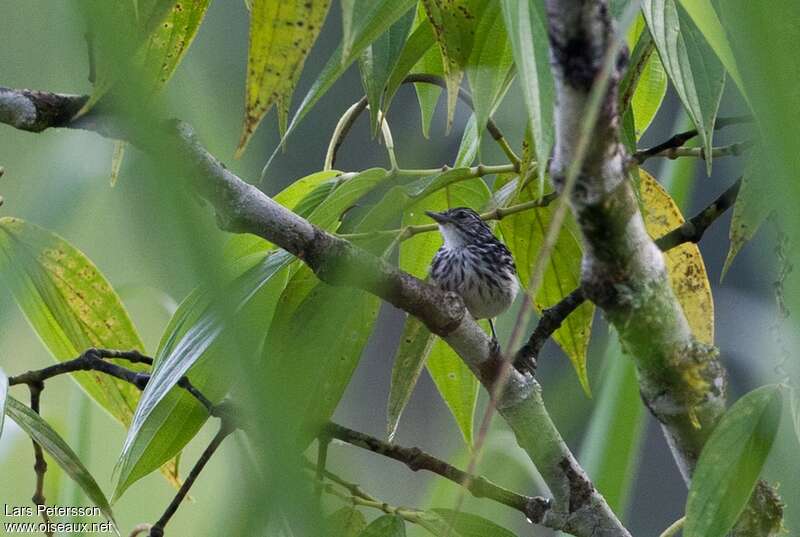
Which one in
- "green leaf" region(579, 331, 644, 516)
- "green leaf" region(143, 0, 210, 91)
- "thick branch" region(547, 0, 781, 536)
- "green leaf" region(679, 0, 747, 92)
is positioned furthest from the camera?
"green leaf" region(579, 331, 644, 516)

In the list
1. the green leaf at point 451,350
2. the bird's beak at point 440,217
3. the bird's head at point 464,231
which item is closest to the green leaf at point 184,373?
the green leaf at point 451,350

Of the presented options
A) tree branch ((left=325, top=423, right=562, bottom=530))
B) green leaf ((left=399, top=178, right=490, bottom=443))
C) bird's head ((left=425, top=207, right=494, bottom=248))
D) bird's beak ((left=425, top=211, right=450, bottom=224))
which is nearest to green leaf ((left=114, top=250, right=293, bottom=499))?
tree branch ((left=325, top=423, right=562, bottom=530))

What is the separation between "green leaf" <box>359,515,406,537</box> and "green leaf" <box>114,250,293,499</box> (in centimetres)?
17

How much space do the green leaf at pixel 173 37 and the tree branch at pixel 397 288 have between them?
6cm

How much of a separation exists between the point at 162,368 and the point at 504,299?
0.90 meters

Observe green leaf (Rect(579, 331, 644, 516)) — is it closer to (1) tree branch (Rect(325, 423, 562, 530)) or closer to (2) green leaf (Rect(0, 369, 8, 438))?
(1) tree branch (Rect(325, 423, 562, 530))

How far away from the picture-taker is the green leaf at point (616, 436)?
0.92 m

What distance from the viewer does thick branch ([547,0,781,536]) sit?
43cm

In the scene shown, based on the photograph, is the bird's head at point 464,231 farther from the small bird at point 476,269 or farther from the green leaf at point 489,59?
the green leaf at point 489,59

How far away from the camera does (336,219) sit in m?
0.90

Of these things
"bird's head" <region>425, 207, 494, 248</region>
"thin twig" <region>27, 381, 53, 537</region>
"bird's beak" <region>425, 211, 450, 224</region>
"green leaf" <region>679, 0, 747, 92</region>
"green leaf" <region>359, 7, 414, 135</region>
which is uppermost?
"green leaf" <region>359, 7, 414, 135</region>

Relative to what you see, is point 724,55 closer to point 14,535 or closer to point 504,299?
point 504,299

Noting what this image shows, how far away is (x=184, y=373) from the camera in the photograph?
741mm

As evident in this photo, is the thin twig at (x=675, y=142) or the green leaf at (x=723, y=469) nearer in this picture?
the green leaf at (x=723, y=469)
